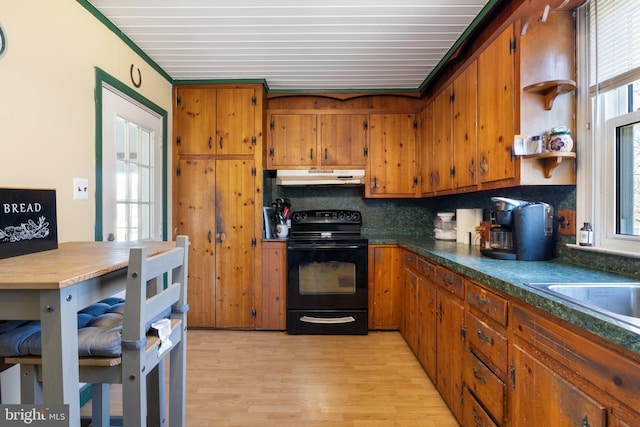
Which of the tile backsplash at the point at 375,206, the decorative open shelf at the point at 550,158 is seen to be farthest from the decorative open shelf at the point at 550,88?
the tile backsplash at the point at 375,206

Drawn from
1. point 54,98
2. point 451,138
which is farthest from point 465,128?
point 54,98

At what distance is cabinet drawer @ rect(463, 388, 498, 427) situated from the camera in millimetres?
1381

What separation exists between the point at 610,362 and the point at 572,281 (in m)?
0.54

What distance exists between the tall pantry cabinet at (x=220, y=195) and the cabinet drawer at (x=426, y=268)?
150 centimetres

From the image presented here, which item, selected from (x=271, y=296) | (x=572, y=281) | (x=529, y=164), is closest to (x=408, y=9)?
(x=529, y=164)

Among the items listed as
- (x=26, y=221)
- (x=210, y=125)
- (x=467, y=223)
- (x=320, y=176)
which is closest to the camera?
(x=26, y=221)

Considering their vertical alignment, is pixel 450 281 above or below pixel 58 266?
below

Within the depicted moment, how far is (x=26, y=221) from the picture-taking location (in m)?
1.29

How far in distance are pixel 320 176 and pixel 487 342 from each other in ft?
7.04

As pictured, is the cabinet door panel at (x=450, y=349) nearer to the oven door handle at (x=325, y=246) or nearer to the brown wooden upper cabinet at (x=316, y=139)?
the oven door handle at (x=325, y=246)

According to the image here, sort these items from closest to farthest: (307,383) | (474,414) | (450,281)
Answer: (474,414) → (450,281) → (307,383)

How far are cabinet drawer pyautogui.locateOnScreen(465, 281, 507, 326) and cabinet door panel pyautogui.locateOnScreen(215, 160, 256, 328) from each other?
2018 millimetres

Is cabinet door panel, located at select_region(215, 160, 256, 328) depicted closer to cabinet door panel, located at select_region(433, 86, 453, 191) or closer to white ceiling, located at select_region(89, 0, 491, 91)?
white ceiling, located at select_region(89, 0, 491, 91)

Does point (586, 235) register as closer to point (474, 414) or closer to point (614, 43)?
point (614, 43)
